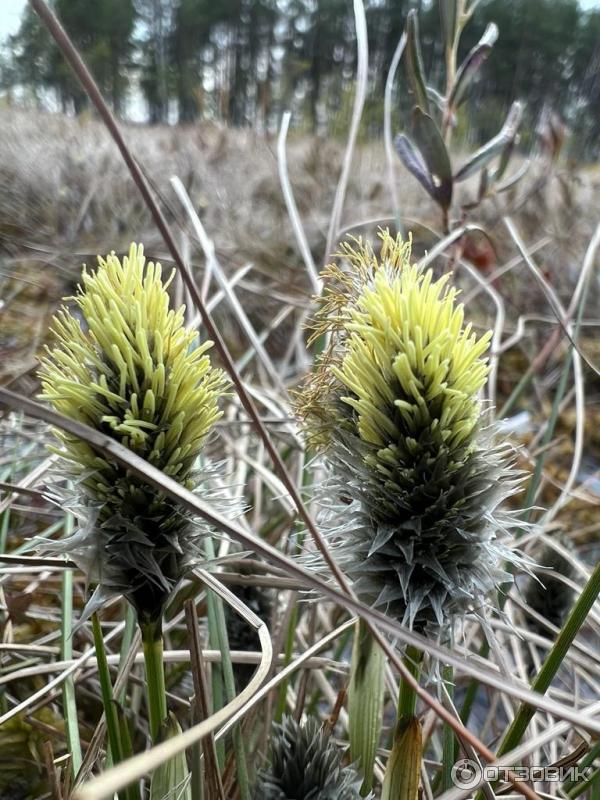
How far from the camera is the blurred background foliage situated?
17.1ft

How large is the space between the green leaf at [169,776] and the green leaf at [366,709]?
12 cm

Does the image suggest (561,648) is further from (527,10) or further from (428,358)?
(527,10)

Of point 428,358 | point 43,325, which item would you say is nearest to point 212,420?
point 428,358

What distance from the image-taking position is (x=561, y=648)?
1.18 feet

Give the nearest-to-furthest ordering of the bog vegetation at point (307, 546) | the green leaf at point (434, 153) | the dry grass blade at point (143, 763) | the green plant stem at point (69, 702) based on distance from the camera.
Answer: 1. the dry grass blade at point (143, 763)
2. the bog vegetation at point (307, 546)
3. the green plant stem at point (69, 702)
4. the green leaf at point (434, 153)

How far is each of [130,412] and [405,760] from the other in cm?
25

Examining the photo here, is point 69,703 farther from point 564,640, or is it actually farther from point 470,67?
point 470,67

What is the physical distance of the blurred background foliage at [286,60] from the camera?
5.22 meters

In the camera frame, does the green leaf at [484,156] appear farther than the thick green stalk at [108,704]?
Yes

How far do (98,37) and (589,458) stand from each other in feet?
27.6

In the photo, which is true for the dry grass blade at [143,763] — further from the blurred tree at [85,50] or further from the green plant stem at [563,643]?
the blurred tree at [85,50]

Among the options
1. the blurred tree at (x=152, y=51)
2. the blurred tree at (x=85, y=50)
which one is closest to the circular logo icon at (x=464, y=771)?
the blurred tree at (x=85, y=50)

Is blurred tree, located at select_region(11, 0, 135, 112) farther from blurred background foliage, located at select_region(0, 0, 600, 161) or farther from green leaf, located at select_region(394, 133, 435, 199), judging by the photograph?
green leaf, located at select_region(394, 133, 435, 199)

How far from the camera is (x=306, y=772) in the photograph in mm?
376
